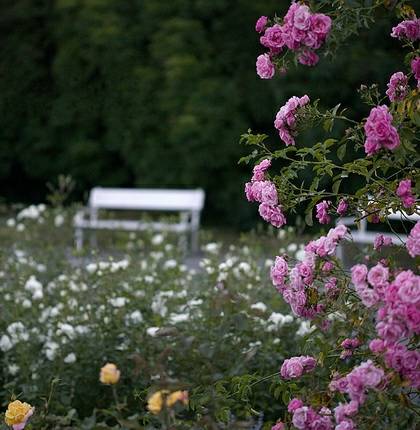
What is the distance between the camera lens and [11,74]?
13117 millimetres

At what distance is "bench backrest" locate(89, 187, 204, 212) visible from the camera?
33.6 ft

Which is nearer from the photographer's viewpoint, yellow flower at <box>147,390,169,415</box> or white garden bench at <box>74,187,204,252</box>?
yellow flower at <box>147,390,169,415</box>

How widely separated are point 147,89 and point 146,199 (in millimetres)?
2099

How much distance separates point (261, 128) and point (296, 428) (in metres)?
9.57

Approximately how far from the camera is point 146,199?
1038 centimetres

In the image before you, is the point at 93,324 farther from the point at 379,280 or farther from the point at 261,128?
the point at 261,128

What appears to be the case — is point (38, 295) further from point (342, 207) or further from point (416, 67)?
point (416, 67)

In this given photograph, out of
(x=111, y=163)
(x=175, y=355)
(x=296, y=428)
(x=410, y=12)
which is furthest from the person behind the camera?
(x=111, y=163)

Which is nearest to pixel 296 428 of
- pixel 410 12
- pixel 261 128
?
pixel 410 12

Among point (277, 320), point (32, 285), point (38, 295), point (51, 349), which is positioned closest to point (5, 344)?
point (51, 349)

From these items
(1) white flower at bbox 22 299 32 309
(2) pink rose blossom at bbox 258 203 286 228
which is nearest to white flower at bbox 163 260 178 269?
(1) white flower at bbox 22 299 32 309

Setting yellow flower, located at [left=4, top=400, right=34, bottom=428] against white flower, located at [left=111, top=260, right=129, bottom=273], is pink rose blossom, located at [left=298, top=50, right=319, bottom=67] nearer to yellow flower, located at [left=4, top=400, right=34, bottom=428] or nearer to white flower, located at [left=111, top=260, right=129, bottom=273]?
yellow flower, located at [left=4, top=400, right=34, bottom=428]

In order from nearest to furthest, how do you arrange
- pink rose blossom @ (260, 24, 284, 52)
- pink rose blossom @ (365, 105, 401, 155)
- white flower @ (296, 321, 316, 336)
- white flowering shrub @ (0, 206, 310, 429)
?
pink rose blossom @ (365, 105, 401, 155) → pink rose blossom @ (260, 24, 284, 52) → white flowering shrub @ (0, 206, 310, 429) → white flower @ (296, 321, 316, 336)

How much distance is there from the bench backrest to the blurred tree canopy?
1040mm
